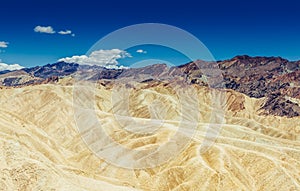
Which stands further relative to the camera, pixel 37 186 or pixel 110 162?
pixel 110 162

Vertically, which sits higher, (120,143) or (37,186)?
(120,143)

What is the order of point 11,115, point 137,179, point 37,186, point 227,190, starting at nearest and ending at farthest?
point 37,186 < point 227,190 < point 137,179 < point 11,115

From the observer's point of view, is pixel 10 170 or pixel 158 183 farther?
pixel 158 183

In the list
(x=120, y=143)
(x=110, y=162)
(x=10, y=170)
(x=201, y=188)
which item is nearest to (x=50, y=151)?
(x=110, y=162)

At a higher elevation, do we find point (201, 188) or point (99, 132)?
point (99, 132)

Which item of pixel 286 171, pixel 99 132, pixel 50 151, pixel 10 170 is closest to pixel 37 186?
pixel 10 170

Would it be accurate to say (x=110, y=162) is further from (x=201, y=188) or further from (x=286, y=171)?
(x=286, y=171)

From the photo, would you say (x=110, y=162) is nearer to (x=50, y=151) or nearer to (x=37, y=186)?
(x=50, y=151)

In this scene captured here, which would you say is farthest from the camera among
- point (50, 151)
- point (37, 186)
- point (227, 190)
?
point (50, 151)

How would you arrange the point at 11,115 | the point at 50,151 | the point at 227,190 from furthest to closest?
the point at 11,115
the point at 50,151
the point at 227,190
